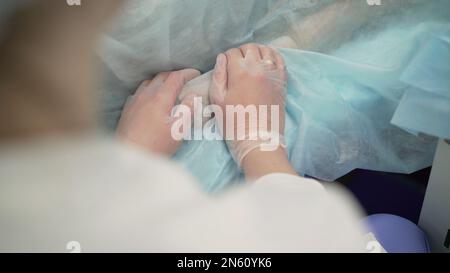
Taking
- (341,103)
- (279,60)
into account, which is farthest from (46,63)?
(341,103)

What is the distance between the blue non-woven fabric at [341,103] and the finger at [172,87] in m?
0.10

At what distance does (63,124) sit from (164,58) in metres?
0.24

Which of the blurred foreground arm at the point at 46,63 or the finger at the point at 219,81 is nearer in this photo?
the blurred foreground arm at the point at 46,63

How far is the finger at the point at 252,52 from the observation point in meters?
0.82

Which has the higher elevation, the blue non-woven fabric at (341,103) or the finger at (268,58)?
the finger at (268,58)

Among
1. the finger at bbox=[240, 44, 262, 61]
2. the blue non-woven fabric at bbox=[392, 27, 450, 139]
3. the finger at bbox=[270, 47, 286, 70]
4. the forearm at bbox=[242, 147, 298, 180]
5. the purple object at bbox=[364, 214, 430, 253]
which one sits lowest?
the purple object at bbox=[364, 214, 430, 253]

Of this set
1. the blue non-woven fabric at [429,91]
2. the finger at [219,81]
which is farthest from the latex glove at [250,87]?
the blue non-woven fabric at [429,91]

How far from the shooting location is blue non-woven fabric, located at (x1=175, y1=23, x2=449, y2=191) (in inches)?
30.8

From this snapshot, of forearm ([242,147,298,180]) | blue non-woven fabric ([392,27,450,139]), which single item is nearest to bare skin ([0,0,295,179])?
forearm ([242,147,298,180])

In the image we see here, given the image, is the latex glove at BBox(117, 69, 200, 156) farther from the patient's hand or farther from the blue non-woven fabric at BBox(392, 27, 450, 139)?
the blue non-woven fabric at BBox(392, 27, 450, 139)

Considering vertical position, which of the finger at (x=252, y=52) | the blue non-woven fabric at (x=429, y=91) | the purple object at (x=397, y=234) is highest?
the finger at (x=252, y=52)

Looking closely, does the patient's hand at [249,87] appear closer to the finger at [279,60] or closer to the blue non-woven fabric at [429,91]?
the finger at [279,60]

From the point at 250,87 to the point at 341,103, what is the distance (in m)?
0.18

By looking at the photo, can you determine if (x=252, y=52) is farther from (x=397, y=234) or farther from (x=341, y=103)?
(x=397, y=234)
